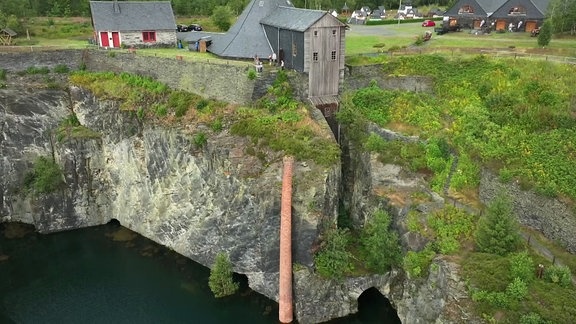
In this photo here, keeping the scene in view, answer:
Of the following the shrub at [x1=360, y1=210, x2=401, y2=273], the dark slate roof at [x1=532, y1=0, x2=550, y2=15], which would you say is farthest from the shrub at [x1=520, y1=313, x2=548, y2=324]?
the dark slate roof at [x1=532, y1=0, x2=550, y2=15]

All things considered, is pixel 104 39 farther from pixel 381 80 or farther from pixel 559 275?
pixel 559 275

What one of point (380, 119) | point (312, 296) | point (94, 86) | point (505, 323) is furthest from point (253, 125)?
point (505, 323)

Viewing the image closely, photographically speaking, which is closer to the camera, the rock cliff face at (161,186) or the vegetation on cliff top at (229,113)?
the rock cliff face at (161,186)

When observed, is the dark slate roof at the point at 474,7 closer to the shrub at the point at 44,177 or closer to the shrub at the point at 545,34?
the shrub at the point at 545,34

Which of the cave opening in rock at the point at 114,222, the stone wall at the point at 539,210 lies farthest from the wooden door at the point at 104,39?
the stone wall at the point at 539,210

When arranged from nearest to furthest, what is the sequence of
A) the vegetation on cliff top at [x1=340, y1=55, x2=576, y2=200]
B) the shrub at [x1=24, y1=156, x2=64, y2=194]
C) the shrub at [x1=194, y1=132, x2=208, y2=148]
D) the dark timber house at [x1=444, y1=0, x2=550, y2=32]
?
the vegetation on cliff top at [x1=340, y1=55, x2=576, y2=200] → the shrub at [x1=194, y1=132, x2=208, y2=148] → the shrub at [x1=24, y1=156, x2=64, y2=194] → the dark timber house at [x1=444, y1=0, x2=550, y2=32]

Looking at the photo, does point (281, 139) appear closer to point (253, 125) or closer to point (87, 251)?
point (253, 125)

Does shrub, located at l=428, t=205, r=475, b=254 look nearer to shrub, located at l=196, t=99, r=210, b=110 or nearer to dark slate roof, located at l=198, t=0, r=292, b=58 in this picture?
shrub, located at l=196, t=99, r=210, b=110
